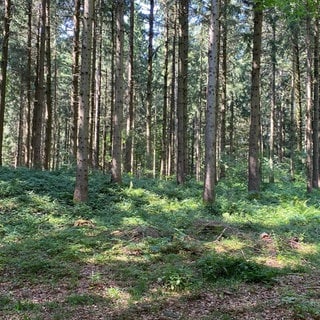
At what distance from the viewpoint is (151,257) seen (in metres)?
7.97

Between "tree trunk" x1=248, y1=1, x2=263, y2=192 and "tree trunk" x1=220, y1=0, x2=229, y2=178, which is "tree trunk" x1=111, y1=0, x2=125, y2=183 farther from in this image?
"tree trunk" x1=220, y1=0, x2=229, y2=178

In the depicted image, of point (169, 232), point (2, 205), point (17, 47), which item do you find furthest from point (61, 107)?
point (169, 232)

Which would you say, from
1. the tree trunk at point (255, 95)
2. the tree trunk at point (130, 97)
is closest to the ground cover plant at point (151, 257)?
the tree trunk at point (255, 95)

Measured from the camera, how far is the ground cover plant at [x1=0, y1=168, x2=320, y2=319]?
592 centimetres

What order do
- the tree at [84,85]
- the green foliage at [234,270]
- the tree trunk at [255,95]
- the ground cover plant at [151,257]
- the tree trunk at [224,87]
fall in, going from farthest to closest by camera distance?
1. the tree trunk at [224,87]
2. the tree trunk at [255,95]
3. the tree at [84,85]
4. the green foliage at [234,270]
5. the ground cover plant at [151,257]

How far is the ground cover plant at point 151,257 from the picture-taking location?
5922 mm

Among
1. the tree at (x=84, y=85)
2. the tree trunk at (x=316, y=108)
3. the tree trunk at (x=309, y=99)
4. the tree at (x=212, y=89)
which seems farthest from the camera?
the tree trunk at (x=316, y=108)

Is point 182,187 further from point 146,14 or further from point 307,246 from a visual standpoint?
point 146,14

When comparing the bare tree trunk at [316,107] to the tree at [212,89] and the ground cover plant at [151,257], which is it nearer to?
the ground cover plant at [151,257]

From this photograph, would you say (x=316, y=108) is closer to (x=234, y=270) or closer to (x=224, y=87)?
(x=224, y=87)

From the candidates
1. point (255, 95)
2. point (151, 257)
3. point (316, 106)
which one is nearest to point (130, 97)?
point (255, 95)

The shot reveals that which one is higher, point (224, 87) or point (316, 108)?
point (224, 87)

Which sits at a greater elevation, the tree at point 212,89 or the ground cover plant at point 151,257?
the tree at point 212,89

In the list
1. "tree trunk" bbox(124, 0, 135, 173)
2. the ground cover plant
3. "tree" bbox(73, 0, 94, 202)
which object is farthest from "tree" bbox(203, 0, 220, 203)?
"tree trunk" bbox(124, 0, 135, 173)
